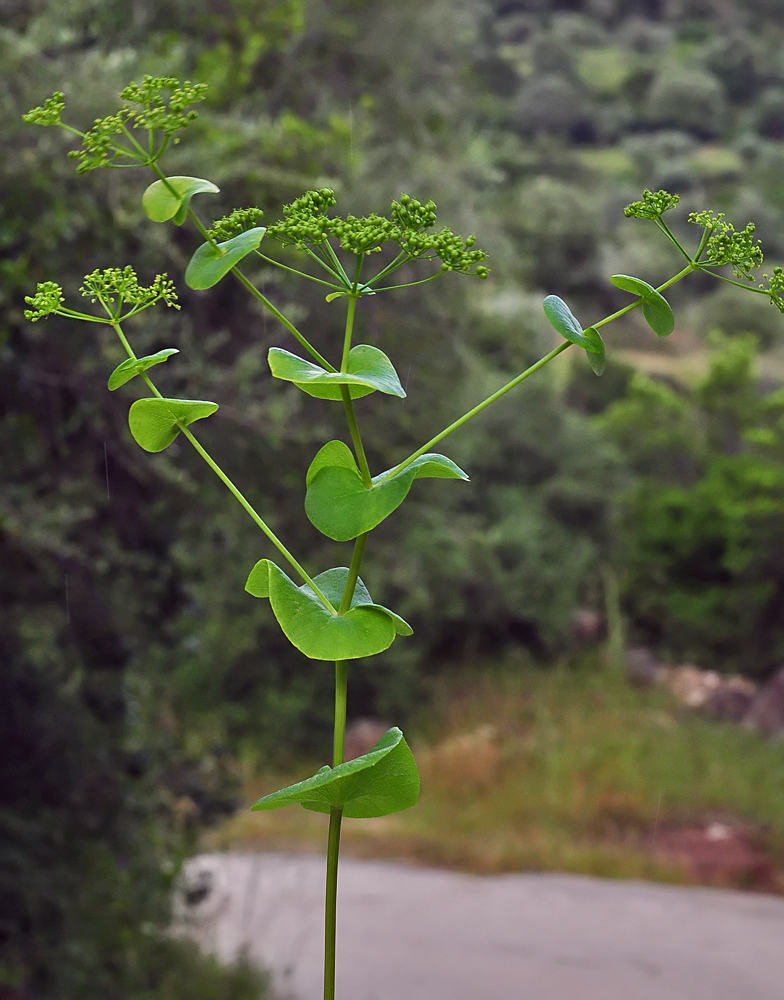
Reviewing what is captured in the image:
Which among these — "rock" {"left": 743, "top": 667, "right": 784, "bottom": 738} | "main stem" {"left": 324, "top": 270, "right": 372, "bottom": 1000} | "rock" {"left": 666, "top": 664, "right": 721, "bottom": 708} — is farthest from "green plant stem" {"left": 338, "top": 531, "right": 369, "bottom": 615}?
"rock" {"left": 666, "top": 664, "right": 721, "bottom": 708}

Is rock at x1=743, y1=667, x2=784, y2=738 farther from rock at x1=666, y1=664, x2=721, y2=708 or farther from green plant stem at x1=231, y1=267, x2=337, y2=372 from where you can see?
green plant stem at x1=231, y1=267, x2=337, y2=372

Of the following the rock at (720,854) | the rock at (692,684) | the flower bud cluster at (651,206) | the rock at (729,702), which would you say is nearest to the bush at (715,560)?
the rock at (692,684)

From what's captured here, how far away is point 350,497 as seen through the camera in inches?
11.4

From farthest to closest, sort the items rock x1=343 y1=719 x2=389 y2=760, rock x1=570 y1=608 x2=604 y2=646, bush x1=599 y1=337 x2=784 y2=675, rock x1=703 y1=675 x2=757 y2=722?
rock x1=570 y1=608 x2=604 y2=646 < bush x1=599 y1=337 x2=784 y2=675 < rock x1=703 y1=675 x2=757 y2=722 < rock x1=343 y1=719 x2=389 y2=760

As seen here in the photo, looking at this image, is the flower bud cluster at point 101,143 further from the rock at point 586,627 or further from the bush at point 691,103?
the bush at point 691,103

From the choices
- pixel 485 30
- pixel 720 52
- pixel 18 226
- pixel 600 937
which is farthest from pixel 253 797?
pixel 720 52

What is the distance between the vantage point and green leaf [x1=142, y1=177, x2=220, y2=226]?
0.30 metres

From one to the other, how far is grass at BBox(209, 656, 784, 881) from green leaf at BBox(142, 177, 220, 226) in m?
3.55

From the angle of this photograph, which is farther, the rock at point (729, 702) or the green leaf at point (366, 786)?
the rock at point (729, 702)

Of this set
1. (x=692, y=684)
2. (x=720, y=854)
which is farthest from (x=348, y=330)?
(x=692, y=684)

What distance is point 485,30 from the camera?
1243 centimetres

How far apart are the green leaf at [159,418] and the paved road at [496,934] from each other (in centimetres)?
231

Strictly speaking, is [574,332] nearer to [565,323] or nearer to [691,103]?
[565,323]

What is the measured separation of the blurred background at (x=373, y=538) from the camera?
69.3 inches
